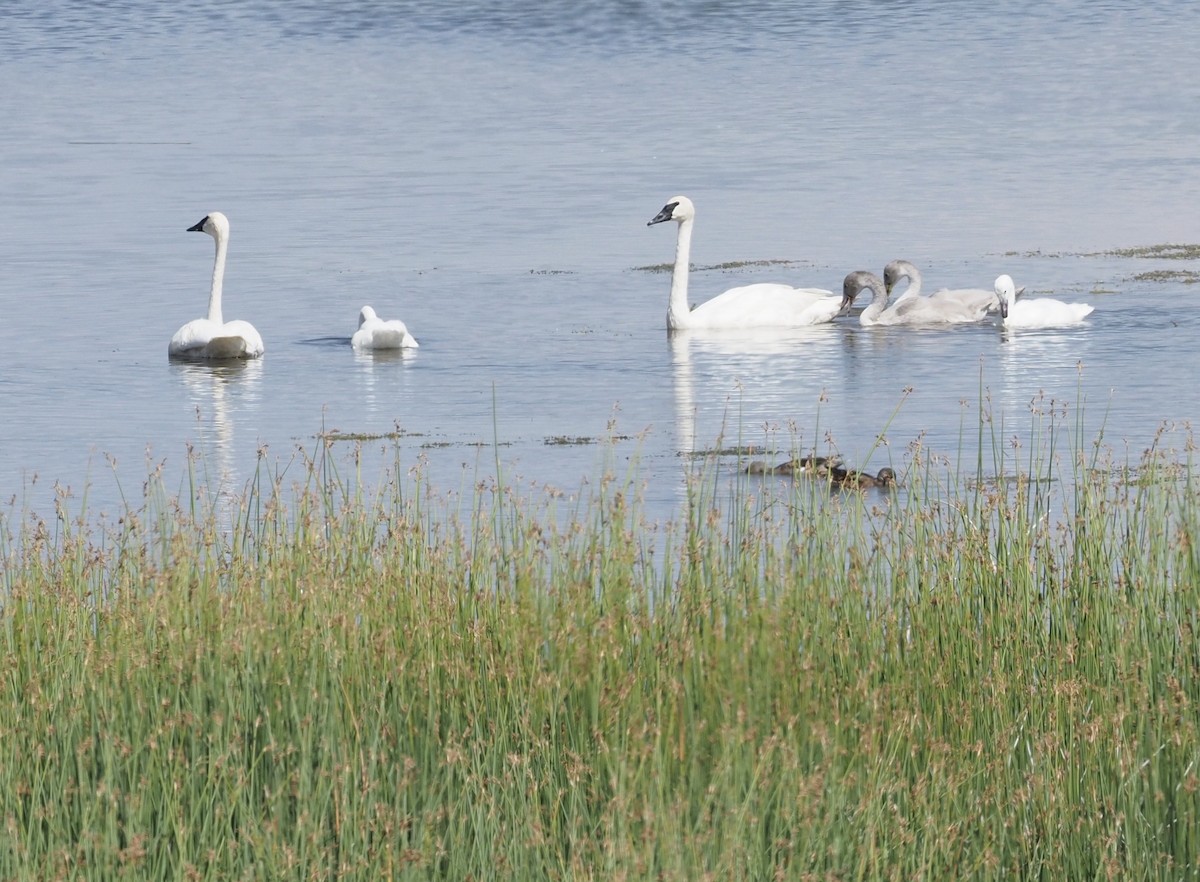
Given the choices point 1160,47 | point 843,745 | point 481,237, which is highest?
point 1160,47

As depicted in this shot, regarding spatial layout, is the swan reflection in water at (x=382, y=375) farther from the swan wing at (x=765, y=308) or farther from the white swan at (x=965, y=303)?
the white swan at (x=965, y=303)

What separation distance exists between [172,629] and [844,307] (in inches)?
536

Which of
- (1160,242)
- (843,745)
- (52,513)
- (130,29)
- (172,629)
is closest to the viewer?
(843,745)

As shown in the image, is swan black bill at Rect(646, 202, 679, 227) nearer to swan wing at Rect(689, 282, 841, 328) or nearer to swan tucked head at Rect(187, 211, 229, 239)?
swan wing at Rect(689, 282, 841, 328)

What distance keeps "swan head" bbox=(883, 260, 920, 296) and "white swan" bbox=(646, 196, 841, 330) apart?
2.34 ft

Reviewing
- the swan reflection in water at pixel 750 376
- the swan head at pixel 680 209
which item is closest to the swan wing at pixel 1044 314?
the swan reflection in water at pixel 750 376

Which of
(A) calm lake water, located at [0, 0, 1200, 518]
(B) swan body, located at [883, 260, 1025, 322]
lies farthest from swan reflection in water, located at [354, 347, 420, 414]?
(B) swan body, located at [883, 260, 1025, 322]

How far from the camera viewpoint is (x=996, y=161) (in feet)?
98.6

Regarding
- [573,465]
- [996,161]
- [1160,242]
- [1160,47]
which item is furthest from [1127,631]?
[1160,47]

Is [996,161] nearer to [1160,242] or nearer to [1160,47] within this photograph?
[1160,242]

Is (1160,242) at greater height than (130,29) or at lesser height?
lesser

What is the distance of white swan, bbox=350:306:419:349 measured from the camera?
675 inches

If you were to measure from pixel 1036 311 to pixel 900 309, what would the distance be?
4.80ft

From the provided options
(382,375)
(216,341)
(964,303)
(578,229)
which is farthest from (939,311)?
(578,229)
